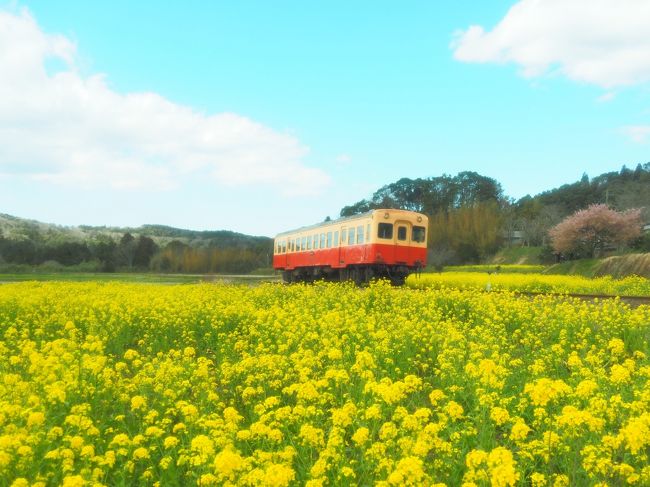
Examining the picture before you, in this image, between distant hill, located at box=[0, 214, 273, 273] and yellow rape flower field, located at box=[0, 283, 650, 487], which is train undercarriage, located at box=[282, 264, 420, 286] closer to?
yellow rape flower field, located at box=[0, 283, 650, 487]

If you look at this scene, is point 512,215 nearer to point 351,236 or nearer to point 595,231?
point 595,231

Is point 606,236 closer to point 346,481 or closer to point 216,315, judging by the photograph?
point 216,315

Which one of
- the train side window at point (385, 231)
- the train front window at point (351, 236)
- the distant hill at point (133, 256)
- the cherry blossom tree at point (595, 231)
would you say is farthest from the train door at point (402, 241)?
the distant hill at point (133, 256)

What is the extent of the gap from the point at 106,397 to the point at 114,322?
14.4ft

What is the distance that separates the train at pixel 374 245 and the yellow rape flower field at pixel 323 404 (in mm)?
9904

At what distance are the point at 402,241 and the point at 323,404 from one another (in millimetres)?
15993

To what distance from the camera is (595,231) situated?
32594 mm

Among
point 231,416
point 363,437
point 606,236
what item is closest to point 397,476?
point 363,437

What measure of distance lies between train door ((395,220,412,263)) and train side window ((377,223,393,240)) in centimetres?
28

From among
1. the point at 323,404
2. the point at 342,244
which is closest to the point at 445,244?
the point at 342,244

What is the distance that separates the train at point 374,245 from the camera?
19.9 meters

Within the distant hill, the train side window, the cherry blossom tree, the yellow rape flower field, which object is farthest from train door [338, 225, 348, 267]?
the distant hill

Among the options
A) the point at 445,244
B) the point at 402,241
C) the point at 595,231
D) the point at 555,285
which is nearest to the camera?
the point at 555,285

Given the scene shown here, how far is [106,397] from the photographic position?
4891 millimetres
